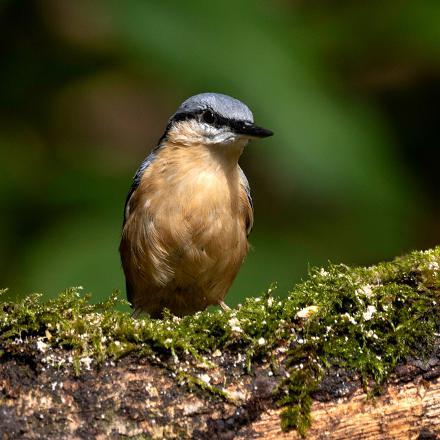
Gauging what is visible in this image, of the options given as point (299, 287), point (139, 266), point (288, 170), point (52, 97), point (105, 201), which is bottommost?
point (299, 287)

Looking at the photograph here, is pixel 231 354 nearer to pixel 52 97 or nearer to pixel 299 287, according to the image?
pixel 299 287

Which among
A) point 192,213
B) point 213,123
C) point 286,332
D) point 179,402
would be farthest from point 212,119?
point 179,402

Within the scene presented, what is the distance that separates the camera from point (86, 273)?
203 inches

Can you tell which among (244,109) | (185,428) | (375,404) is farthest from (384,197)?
(185,428)

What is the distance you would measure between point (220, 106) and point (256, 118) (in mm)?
370

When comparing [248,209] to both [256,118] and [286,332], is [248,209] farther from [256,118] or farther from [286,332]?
[286,332]

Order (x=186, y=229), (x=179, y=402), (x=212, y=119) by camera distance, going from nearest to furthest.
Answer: (x=179, y=402)
(x=186, y=229)
(x=212, y=119)

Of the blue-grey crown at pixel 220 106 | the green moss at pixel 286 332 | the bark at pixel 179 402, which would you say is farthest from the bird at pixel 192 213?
the bark at pixel 179 402

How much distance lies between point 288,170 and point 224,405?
7.99 ft

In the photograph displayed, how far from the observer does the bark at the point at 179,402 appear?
9.08ft

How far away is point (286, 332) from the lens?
3133mm

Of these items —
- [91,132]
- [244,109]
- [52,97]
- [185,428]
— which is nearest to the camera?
[185,428]

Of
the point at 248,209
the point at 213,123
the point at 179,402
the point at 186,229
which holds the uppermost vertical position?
the point at 213,123

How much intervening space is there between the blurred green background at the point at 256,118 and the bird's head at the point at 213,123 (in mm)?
173
